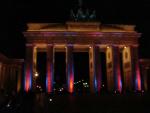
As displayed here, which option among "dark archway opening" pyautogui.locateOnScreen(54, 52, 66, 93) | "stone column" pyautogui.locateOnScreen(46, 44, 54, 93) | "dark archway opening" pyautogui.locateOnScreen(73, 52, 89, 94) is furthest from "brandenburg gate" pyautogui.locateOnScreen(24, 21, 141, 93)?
"dark archway opening" pyautogui.locateOnScreen(54, 52, 66, 93)

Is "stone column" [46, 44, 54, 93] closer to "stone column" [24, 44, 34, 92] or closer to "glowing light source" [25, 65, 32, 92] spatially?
"stone column" [24, 44, 34, 92]

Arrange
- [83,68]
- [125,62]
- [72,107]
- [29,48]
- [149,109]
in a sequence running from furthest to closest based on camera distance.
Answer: [83,68], [125,62], [29,48], [72,107], [149,109]

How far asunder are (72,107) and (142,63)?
105 feet

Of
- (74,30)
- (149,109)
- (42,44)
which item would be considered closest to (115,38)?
(74,30)

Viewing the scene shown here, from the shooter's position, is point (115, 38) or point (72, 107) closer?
point (72, 107)

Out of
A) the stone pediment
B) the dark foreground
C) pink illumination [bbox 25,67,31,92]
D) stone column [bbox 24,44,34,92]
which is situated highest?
the stone pediment

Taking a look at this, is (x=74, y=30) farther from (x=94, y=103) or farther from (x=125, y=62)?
(x=94, y=103)

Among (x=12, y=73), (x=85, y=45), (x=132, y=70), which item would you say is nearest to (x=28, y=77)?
(x=12, y=73)

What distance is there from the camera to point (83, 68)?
79.5 meters

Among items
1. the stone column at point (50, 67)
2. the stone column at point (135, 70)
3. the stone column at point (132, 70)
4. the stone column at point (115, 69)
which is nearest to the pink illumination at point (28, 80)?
the stone column at point (50, 67)

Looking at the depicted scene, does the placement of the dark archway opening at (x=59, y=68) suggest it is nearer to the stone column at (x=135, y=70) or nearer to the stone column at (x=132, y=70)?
the stone column at (x=132, y=70)

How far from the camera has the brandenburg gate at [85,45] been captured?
170 feet

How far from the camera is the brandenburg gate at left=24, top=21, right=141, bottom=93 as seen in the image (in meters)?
51.8

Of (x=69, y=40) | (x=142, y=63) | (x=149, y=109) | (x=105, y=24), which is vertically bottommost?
(x=149, y=109)
